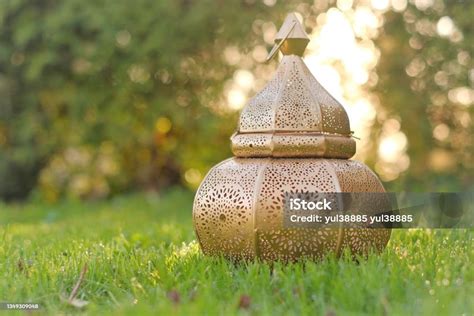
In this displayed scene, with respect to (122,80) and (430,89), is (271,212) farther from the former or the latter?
(122,80)

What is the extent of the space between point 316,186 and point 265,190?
0.76ft

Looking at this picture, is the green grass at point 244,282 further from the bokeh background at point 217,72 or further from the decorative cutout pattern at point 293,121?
the bokeh background at point 217,72

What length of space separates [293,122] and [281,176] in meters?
0.29

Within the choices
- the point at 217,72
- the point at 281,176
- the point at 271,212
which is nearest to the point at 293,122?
the point at 281,176

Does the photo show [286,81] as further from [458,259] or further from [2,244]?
[2,244]

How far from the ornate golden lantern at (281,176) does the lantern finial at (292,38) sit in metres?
0.09

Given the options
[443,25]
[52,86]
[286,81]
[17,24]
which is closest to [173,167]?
[52,86]

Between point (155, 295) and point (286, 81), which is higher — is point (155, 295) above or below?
below

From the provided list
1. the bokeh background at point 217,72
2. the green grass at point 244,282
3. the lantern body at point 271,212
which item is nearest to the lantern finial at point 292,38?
the lantern body at point 271,212

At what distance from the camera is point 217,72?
9352 mm

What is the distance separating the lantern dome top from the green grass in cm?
54

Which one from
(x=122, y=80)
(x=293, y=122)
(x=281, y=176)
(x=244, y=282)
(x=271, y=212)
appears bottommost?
(x=244, y=282)

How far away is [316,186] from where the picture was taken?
2869 millimetres

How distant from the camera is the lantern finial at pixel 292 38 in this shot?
329 cm
